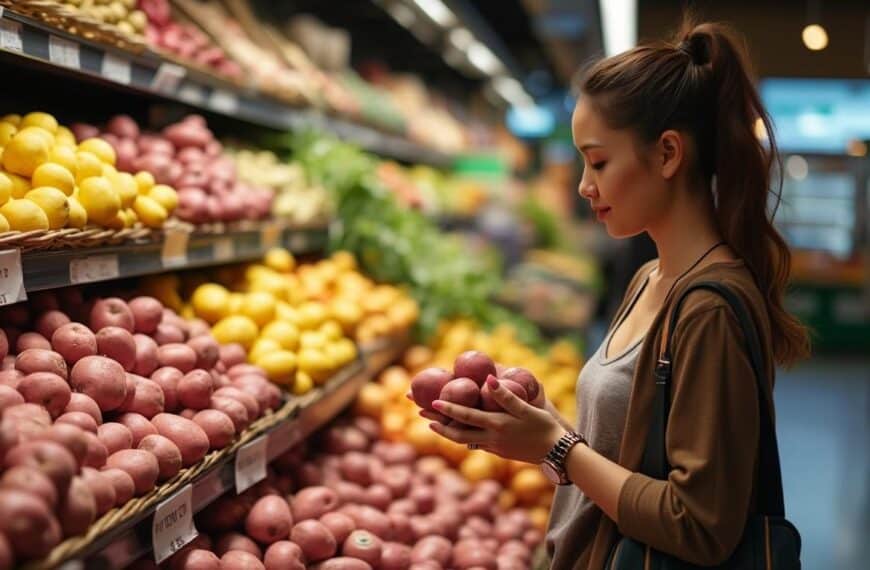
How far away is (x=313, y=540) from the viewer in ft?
7.48

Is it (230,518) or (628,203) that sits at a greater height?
(628,203)

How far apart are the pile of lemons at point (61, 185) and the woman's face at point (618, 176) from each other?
1.14 m

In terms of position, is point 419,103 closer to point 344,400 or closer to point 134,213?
point 344,400

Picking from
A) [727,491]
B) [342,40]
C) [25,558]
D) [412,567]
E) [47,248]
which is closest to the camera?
[25,558]

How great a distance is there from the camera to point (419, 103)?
8031 millimetres

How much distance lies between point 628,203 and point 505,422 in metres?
0.49

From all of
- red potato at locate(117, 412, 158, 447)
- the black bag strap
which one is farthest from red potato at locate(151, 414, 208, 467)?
the black bag strap

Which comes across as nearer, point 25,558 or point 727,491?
point 25,558

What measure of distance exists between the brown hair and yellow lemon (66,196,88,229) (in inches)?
46.3

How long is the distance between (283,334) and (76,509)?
1.46 m

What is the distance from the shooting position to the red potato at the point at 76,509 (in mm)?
1341

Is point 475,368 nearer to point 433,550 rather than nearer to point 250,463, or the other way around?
point 250,463

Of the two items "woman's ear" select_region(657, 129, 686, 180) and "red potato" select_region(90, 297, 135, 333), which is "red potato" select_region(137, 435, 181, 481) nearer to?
"red potato" select_region(90, 297, 135, 333)

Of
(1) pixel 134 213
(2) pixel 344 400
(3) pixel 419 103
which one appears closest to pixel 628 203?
(1) pixel 134 213
